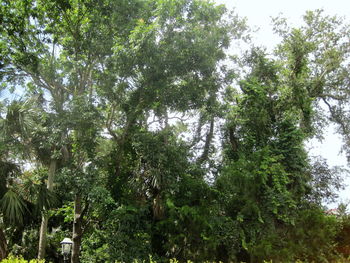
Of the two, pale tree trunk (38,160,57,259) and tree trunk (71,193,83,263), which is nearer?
tree trunk (71,193,83,263)

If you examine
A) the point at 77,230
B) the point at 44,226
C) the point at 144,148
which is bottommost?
the point at 77,230

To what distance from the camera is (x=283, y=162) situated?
1260cm

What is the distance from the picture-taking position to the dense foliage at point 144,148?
952 cm

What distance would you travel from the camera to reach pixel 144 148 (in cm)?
1034

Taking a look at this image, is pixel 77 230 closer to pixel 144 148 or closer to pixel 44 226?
pixel 44 226

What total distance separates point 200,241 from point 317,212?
3963 mm

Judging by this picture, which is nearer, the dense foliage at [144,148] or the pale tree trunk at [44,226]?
the dense foliage at [144,148]

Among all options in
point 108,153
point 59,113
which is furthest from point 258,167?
point 59,113

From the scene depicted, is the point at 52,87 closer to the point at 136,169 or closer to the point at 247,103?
the point at 136,169

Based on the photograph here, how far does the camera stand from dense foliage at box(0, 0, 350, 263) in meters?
9.52

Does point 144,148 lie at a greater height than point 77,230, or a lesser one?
greater

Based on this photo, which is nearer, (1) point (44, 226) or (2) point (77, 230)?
(2) point (77, 230)

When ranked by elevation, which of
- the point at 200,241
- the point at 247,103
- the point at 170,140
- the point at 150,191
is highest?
the point at 247,103

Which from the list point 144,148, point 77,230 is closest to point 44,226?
point 77,230
